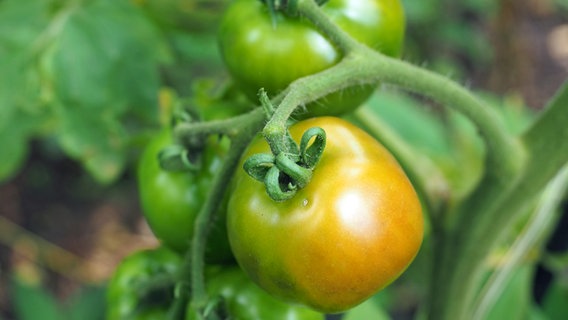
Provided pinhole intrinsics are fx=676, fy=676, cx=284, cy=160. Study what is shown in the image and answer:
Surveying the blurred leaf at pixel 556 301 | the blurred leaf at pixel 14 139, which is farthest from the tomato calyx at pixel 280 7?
the blurred leaf at pixel 556 301

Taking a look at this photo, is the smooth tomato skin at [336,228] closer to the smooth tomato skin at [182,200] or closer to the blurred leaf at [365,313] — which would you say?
the smooth tomato skin at [182,200]

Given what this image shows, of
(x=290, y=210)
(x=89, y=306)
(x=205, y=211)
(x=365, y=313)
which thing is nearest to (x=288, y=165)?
(x=290, y=210)

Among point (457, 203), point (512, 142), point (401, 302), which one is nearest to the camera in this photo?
point (512, 142)

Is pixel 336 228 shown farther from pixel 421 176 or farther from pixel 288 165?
pixel 421 176

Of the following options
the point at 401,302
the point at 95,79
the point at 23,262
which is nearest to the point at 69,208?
the point at 23,262

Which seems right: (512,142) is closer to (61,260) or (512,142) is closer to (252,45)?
(252,45)

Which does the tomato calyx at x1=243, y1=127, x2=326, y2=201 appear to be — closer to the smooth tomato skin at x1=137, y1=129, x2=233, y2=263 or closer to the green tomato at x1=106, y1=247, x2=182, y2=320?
the smooth tomato skin at x1=137, y1=129, x2=233, y2=263

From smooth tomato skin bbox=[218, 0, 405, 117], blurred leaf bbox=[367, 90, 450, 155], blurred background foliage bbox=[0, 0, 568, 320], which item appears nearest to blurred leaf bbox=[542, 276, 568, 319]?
blurred background foliage bbox=[0, 0, 568, 320]
